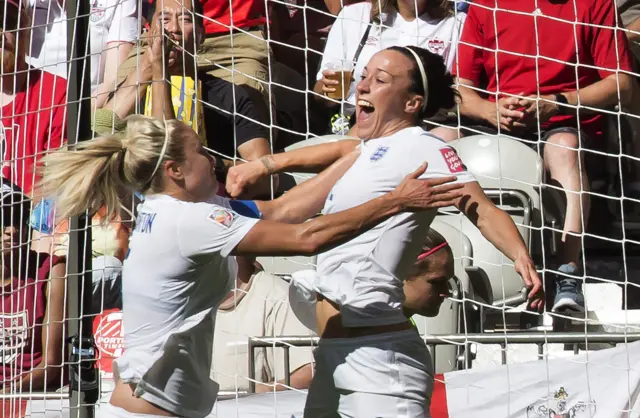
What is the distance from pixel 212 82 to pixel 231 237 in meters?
2.65

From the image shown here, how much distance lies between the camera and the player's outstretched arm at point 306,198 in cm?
362

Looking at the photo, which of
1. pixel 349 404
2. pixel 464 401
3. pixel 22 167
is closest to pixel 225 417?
pixel 464 401

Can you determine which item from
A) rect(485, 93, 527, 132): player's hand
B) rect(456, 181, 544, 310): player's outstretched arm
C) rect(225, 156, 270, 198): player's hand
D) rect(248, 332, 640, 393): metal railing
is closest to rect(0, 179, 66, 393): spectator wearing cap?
rect(248, 332, 640, 393): metal railing

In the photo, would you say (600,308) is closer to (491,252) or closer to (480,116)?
Answer: (491,252)

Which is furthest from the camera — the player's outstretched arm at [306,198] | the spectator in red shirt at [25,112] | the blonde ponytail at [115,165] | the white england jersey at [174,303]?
the spectator in red shirt at [25,112]

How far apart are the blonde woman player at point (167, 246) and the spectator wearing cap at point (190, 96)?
131 centimetres

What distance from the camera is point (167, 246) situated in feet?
10.5

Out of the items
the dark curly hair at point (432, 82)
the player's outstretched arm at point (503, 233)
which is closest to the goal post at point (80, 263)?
the dark curly hair at point (432, 82)

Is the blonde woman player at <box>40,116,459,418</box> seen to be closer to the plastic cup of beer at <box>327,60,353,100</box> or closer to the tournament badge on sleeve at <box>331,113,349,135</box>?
the plastic cup of beer at <box>327,60,353,100</box>

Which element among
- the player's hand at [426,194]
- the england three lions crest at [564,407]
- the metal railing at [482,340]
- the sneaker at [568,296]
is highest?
the player's hand at [426,194]

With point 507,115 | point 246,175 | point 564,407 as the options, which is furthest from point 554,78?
point 246,175

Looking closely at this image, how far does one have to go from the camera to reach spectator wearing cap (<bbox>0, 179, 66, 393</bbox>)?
5.01 metres

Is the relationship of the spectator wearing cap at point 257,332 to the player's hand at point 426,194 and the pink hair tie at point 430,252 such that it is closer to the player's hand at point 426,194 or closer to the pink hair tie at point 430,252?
the pink hair tie at point 430,252

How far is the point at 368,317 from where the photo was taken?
127 inches
